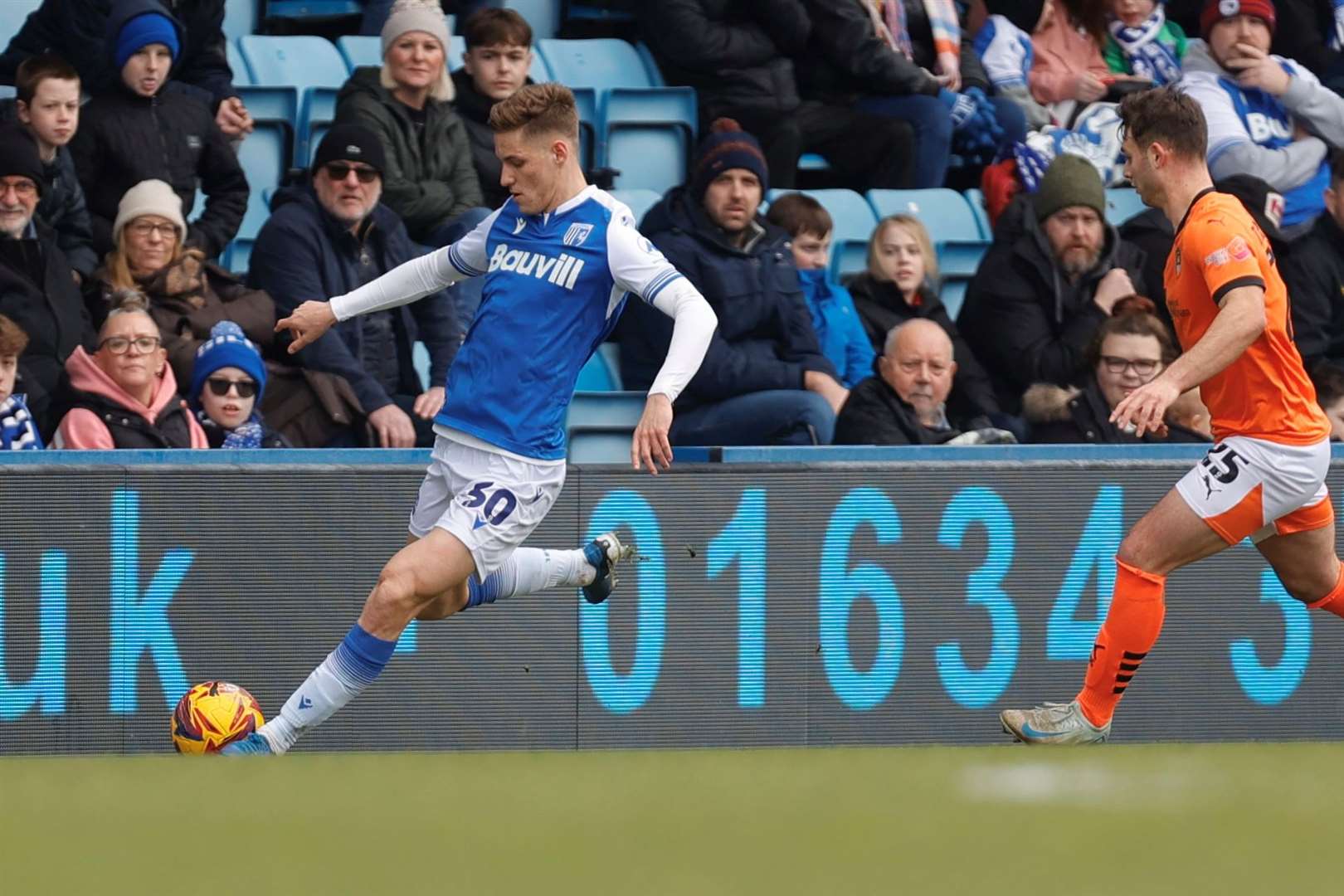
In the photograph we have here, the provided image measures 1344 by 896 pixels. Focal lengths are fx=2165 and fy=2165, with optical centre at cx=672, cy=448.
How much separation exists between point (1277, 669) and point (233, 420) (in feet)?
12.1

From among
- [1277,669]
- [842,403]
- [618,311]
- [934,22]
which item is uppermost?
[934,22]

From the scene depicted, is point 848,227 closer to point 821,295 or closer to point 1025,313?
point 821,295

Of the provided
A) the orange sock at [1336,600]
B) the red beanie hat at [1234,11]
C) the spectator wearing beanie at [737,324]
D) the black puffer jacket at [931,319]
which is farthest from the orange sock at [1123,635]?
the red beanie hat at [1234,11]

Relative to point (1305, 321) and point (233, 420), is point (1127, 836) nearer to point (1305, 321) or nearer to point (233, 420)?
point (233, 420)

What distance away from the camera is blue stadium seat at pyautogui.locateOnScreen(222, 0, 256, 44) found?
1001 cm

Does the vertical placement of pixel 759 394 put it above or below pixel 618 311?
below

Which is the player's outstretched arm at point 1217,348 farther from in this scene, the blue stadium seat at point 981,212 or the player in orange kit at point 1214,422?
the blue stadium seat at point 981,212

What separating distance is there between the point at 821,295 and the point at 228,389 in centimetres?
261

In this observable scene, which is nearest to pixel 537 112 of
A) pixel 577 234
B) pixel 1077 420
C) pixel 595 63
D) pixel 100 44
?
pixel 577 234

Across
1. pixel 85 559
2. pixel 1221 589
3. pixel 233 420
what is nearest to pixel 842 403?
pixel 1221 589

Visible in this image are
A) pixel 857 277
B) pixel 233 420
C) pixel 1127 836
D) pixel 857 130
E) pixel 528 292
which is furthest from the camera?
pixel 857 130

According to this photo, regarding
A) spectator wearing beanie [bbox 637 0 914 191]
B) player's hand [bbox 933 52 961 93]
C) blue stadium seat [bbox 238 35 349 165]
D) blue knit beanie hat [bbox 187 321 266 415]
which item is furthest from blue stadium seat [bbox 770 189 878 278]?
blue knit beanie hat [bbox 187 321 266 415]

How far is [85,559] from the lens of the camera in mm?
6836

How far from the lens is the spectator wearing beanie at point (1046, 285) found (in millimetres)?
8695
